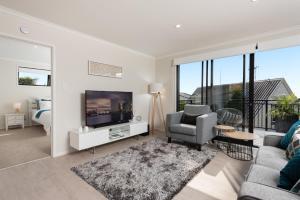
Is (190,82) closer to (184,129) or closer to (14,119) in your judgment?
(184,129)

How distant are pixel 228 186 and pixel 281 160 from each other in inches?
25.5

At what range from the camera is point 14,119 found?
15.7 ft

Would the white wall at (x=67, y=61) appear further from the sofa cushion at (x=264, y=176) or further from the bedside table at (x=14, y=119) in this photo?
the bedside table at (x=14, y=119)

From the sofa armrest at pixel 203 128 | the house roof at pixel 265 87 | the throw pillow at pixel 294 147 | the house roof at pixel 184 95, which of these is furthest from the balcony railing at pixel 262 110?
the throw pillow at pixel 294 147

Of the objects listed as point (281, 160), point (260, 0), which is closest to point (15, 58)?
point (260, 0)

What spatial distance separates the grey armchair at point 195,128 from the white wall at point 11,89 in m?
4.92

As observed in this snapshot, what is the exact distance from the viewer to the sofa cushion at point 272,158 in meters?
1.55

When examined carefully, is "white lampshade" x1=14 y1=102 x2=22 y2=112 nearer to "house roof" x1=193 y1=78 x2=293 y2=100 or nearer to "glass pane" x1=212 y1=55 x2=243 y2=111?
"glass pane" x1=212 y1=55 x2=243 y2=111

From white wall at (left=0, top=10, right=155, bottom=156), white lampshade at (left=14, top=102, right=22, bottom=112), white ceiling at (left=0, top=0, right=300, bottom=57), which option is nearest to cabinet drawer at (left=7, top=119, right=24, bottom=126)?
white lampshade at (left=14, top=102, right=22, bottom=112)

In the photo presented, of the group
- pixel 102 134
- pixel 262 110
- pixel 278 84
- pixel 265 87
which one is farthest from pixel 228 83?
pixel 102 134

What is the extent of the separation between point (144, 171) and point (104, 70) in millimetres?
2343

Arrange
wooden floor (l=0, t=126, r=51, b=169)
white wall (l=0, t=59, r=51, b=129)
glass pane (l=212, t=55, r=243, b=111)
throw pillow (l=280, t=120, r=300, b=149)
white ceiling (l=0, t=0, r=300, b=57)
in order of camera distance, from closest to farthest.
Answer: throw pillow (l=280, t=120, r=300, b=149), white ceiling (l=0, t=0, r=300, b=57), wooden floor (l=0, t=126, r=51, b=169), glass pane (l=212, t=55, r=243, b=111), white wall (l=0, t=59, r=51, b=129)

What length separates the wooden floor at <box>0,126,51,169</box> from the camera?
8.66ft

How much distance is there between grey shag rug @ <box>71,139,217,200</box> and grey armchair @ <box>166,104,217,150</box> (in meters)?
0.23
